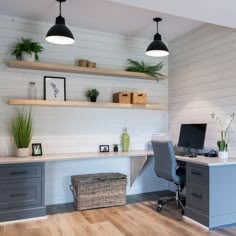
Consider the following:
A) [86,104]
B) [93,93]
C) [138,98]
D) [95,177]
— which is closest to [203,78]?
[138,98]

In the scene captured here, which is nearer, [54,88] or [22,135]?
[22,135]

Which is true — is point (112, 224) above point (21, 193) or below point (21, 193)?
below

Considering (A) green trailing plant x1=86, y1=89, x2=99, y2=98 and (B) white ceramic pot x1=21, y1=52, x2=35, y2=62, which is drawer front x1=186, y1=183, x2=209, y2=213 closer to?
(A) green trailing plant x1=86, y1=89, x2=99, y2=98

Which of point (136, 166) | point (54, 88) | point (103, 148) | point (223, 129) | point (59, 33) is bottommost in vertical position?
point (136, 166)

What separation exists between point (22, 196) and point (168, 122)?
274 centimetres

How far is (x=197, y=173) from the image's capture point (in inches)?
124

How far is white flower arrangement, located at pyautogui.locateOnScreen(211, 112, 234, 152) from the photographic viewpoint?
11.0ft

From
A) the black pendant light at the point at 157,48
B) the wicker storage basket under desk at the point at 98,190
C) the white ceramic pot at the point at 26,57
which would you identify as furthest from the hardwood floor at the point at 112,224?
the black pendant light at the point at 157,48

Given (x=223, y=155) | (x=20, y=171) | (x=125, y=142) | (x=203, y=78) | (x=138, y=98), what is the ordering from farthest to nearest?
(x=125, y=142), (x=138, y=98), (x=203, y=78), (x=223, y=155), (x=20, y=171)

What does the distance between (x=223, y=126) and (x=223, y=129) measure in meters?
0.04

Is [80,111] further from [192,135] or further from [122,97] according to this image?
[192,135]

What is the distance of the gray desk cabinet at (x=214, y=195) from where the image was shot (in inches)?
117

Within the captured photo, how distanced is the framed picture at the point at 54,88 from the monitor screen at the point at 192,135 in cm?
190

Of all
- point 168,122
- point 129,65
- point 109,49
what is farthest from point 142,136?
point 109,49
